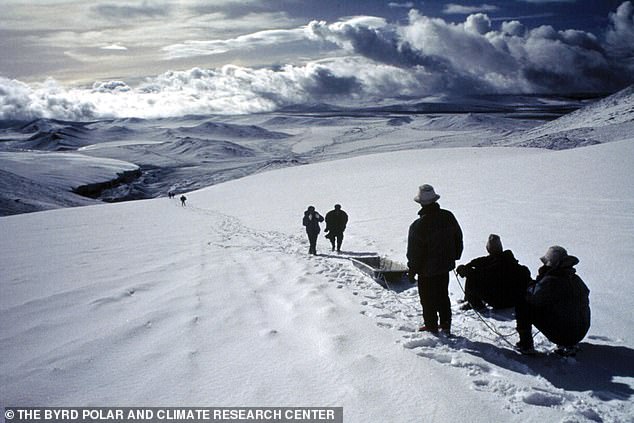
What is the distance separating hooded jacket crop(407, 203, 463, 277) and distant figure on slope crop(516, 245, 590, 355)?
0.90 meters

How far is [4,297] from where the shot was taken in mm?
5895

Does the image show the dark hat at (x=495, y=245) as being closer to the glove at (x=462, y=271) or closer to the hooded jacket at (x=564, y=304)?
the glove at (x=462, y=271)

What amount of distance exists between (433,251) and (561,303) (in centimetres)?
127

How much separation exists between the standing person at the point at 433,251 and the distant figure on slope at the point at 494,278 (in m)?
0.74

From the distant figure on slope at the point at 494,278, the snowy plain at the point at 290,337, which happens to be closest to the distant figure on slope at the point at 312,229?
the snowy plain at the point at 290,337

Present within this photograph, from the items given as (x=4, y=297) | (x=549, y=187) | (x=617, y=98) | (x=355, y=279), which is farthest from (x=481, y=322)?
(x=617, y=98)

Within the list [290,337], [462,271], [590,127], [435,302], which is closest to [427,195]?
[435,302]

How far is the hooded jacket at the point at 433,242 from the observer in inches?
175

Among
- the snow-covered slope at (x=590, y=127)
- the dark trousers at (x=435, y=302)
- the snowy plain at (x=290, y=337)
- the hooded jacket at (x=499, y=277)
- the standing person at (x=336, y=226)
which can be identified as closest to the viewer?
the snowy plain at (x=290, y=337)

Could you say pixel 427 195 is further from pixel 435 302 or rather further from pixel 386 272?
pixel 386 272

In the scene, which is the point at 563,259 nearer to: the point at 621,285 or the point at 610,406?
the point at 610,406

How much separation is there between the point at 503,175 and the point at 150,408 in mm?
24280

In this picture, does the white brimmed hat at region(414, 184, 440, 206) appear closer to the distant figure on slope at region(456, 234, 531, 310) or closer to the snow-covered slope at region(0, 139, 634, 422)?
the distant figure on slope at region(456, 234, 531, 310)

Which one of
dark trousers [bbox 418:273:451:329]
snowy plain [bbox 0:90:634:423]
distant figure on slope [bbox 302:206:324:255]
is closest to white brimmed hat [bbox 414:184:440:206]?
dark trousers [bbox 418:273:451:329]
